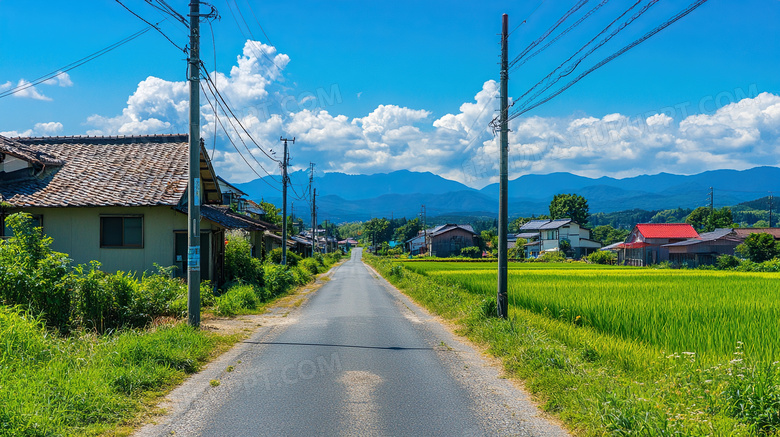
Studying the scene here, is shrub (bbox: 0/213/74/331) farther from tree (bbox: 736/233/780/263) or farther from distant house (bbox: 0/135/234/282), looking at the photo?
tree (bbox: 736/233/780/263)

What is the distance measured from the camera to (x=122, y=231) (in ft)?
50.2

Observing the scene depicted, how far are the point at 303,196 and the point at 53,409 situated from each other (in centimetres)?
3967

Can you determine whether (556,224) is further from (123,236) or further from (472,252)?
(123,236)

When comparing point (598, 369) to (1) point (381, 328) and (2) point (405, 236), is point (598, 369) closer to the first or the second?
(1) point (381, 328)

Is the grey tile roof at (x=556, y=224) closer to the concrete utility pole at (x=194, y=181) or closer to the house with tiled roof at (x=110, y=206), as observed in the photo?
the house with tiled roof at (x=110, y=206)

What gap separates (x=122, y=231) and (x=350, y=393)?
12.3 metres

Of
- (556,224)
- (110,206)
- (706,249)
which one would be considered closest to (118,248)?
(110,206)

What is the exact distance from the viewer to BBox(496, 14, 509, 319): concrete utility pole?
37.4 feet

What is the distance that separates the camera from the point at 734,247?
1822 inches

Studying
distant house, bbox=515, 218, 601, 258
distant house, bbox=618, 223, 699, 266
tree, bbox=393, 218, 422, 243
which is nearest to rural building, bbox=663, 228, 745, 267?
distant house, bbox=618, 223, 699, 266

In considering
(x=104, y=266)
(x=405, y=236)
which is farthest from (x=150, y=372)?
(x=405, y=236)

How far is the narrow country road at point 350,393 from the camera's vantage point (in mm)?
4945

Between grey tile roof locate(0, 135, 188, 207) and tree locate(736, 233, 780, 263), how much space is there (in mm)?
45755

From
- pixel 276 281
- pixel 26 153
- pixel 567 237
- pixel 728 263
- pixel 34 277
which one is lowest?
pixel 728 263
